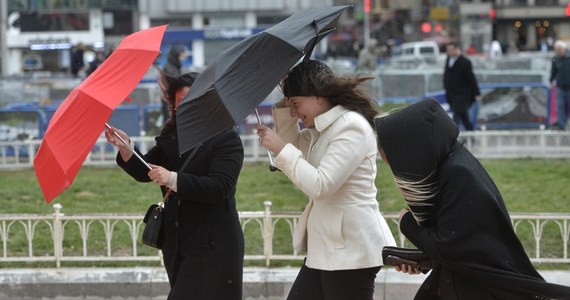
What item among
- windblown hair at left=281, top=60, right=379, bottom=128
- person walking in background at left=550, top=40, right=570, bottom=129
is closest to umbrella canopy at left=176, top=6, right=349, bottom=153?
windblown hair at left=281, top=60, right=379, bottom=128

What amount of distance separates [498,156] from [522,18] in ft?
195

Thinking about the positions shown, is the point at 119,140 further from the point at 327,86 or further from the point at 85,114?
the point at 327,86

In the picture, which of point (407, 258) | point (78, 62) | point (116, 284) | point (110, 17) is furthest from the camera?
point (110, 17)

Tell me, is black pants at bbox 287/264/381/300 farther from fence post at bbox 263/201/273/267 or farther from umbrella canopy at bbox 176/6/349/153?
fence post at bbox 263/201/273/267

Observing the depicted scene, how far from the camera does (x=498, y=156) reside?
1312 centimetres

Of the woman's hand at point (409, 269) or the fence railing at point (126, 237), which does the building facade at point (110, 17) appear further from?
the woman's hand at point (409, 269)

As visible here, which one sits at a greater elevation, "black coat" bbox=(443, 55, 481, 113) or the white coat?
the white coat

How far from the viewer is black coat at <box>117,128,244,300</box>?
4.84 metres

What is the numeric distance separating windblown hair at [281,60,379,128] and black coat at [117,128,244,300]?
508mm

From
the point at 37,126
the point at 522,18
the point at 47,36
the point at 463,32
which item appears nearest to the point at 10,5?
the point at 47,36

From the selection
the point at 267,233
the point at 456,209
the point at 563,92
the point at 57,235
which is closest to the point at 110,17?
the point at 563,92

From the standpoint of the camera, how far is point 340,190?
4477 millimetres

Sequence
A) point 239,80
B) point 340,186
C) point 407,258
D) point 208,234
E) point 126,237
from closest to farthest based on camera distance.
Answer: point 407,258 → point 239,80 → point 340,186 → point 208,234 → point 126,237

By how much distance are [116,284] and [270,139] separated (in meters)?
3.27
